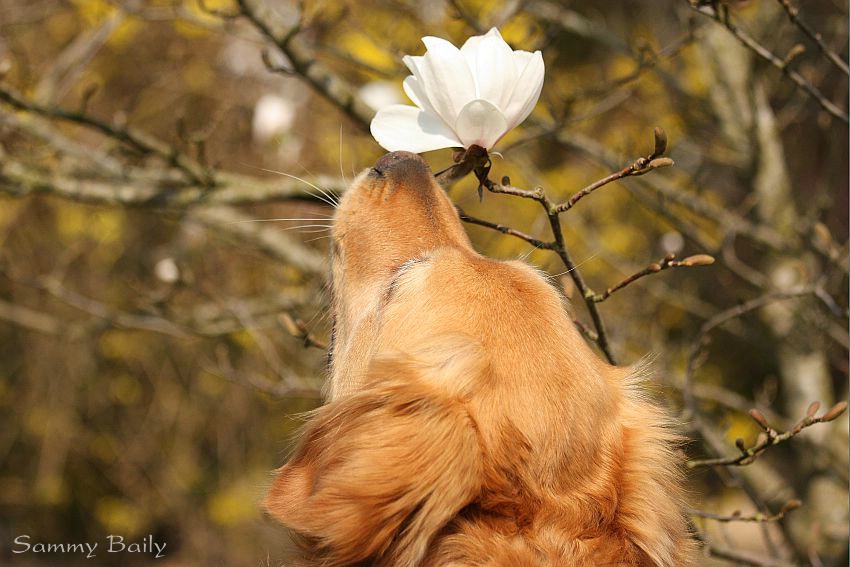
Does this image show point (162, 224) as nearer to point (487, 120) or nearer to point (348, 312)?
point (348, 312)

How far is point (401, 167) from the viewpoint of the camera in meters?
2.59

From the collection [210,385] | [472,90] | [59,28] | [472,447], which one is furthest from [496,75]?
[59,28]

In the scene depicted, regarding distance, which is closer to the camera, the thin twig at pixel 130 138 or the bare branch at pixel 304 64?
the bare branch at pixel 304 64

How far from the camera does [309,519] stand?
203 cm

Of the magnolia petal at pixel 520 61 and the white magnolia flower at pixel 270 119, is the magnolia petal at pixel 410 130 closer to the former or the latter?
the magnolia petal at pixel 520 61

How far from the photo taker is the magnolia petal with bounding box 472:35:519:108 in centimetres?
201

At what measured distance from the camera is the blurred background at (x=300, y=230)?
3746 millimetres

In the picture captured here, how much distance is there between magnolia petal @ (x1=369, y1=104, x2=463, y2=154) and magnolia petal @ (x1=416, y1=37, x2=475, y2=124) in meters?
0.05

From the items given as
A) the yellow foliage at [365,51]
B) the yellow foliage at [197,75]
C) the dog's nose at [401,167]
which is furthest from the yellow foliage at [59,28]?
the dog's nose at [401,167]

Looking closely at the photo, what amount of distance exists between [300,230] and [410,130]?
10.9 ft

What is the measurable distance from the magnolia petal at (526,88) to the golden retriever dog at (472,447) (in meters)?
0.47

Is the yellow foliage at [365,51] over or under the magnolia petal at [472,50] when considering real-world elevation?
under

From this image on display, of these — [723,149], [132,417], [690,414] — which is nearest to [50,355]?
[132,417]

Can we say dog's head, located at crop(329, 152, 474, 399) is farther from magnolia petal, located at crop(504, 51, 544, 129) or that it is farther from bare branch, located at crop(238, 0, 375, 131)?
bare branch, located at crop(238, 0, 375, 131)
